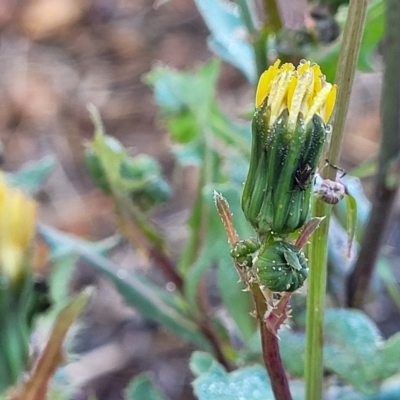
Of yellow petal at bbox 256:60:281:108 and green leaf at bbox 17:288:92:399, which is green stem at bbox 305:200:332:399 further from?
green leaf at bbox 17:288:92:399

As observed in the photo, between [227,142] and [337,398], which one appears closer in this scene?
[337,398]

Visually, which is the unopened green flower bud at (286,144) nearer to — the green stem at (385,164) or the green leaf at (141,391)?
the green stem at (385,164)

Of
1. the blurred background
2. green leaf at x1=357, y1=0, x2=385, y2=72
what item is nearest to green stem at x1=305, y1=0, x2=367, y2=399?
green leaf at x1=357, y1=0, x2=385, y2=72

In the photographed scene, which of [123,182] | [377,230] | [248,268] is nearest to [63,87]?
[123,182]

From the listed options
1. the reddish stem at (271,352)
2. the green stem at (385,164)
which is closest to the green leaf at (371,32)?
the green stem at (385,164)

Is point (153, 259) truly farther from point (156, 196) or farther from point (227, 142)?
point (227, 142)

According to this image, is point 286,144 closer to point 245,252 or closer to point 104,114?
point 245,252

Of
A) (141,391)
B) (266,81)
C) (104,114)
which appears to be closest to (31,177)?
(141,391)

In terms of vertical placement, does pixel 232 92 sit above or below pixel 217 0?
below
